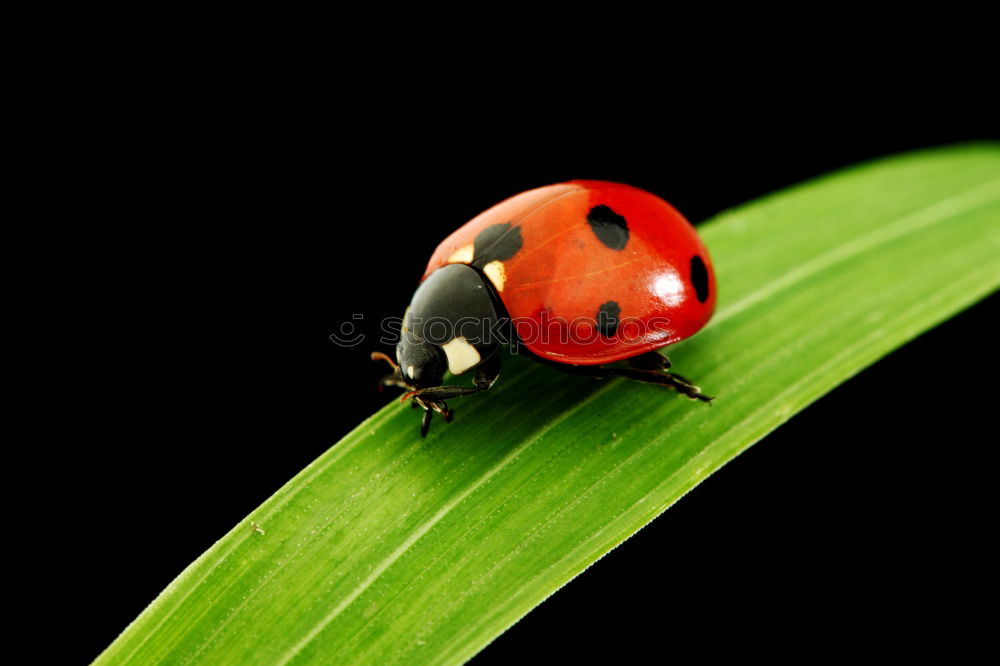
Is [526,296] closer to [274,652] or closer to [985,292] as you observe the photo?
[274,652]

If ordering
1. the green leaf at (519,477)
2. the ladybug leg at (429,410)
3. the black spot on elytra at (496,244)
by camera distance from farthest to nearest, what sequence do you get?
1. the black spot on elytra at (496,244)
2. the ladybug leg at (429,410)
3. the green leaf at (519,477)

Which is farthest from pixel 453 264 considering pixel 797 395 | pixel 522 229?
pixel 797 395

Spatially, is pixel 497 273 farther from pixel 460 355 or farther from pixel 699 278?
pixel 699 278

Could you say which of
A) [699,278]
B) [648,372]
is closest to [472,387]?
[648,372]

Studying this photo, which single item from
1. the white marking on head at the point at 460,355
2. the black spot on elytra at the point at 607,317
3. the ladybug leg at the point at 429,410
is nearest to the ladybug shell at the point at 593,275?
the black spot on elytra at the point at 607,317

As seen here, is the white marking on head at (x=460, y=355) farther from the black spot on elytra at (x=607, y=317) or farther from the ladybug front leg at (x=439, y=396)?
the black spot on elytra at (x=607, y=317)

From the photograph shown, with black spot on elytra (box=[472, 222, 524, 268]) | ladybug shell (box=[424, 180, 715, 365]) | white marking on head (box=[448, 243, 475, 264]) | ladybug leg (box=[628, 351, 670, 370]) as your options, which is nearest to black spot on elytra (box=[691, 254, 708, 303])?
ladybug shell (box=[424, 180, 715, 365])
